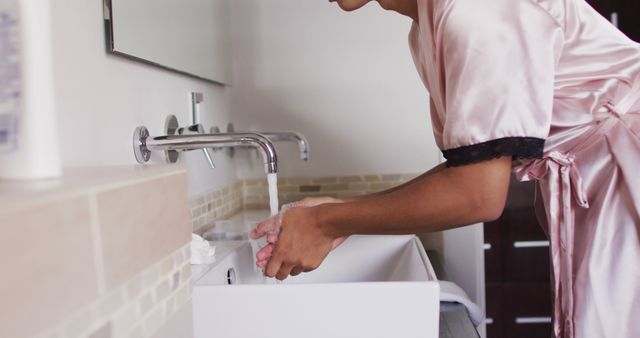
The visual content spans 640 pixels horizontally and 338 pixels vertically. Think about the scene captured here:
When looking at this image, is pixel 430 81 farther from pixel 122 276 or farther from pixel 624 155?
pixel 122 276

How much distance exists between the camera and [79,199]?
1.64ft

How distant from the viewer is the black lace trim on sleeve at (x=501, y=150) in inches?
29.4

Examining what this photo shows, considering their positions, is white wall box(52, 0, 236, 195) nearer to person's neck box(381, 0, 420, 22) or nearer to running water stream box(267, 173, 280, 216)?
running water stream box(267, 173, 280, 216)

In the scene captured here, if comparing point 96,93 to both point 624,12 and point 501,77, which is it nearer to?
point 501,77

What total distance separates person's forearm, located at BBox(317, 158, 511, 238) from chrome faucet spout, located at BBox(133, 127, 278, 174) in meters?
0.21

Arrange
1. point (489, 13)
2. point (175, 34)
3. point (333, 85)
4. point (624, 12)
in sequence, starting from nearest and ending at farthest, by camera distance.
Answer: point (489, 13) < point (175, 34) < point (333, 85) < point (624, 12)

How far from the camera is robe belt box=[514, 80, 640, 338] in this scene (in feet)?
2.83

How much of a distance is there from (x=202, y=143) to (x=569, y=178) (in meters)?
0.70

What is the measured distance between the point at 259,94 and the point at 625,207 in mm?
1354

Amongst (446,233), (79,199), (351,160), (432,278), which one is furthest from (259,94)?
(79,199)

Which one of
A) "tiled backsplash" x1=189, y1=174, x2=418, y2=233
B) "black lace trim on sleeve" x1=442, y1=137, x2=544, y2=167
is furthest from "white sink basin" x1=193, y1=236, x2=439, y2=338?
"tiled backsplash" x1=189, y1=174, x2=418, y2=233

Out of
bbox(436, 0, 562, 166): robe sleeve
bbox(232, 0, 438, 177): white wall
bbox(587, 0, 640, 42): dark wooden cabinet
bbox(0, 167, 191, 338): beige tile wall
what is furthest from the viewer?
bbox(587, 0, 640, 42): dark wooden cabinet

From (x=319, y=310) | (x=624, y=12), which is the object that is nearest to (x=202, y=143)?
(x=319, y=310)

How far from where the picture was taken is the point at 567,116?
34.0 inches
